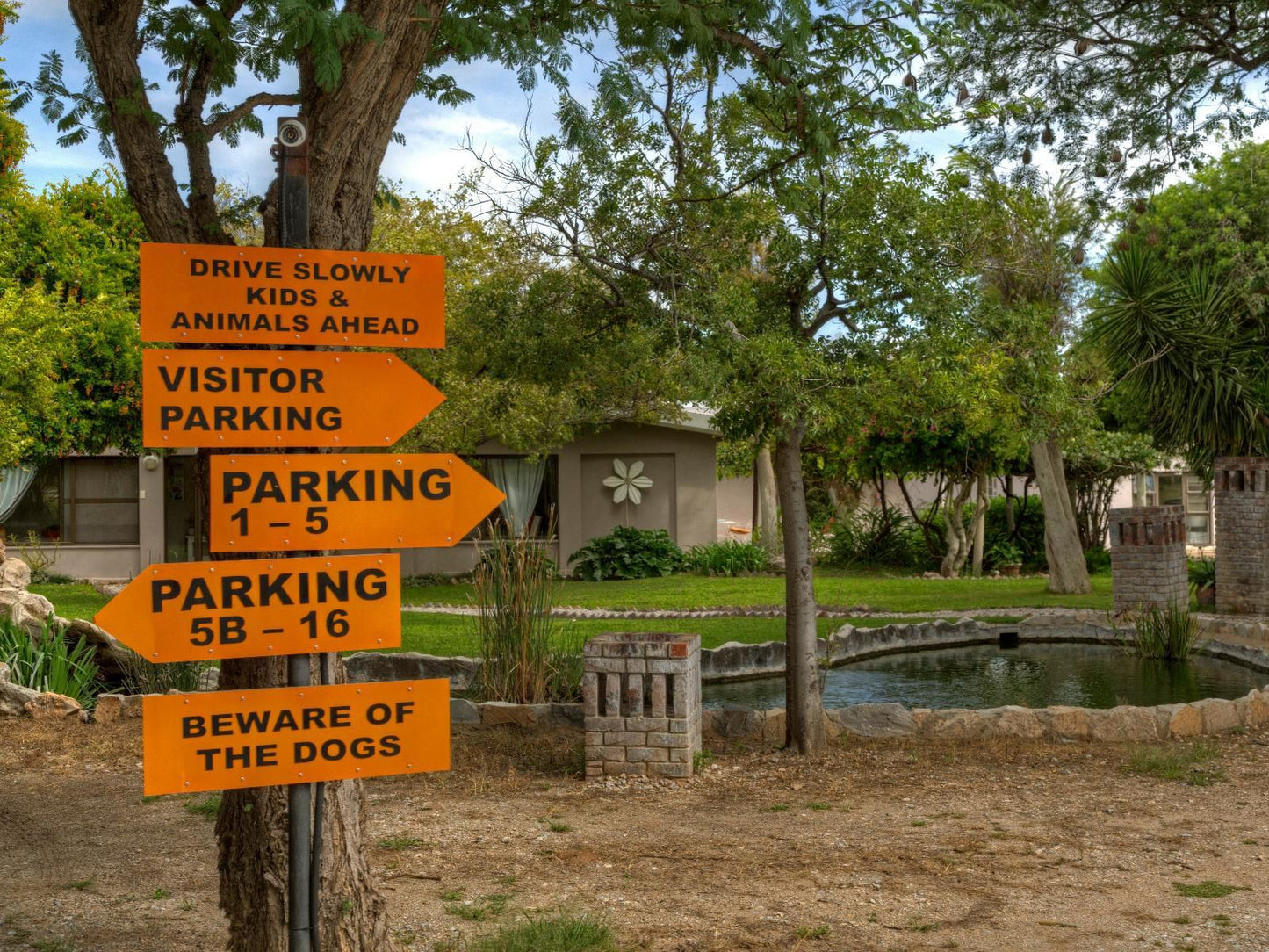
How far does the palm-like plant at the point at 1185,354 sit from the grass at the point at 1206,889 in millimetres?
11775

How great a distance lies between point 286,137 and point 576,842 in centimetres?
365

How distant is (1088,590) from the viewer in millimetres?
17203

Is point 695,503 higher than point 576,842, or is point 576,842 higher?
point 695,503

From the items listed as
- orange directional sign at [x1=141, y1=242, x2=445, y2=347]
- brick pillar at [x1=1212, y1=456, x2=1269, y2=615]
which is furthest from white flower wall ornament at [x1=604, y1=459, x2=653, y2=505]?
orange directional sign at [x1=141, y1=242, x2=445, y2=347]

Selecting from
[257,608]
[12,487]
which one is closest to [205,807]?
[257,608]

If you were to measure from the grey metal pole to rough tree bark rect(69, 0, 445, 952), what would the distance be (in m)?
0.16

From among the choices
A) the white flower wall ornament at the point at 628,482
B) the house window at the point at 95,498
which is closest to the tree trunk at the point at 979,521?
the white flower wall ornament at the point at 628,482

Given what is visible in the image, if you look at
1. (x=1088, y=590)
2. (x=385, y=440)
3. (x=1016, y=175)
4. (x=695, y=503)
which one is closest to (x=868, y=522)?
(x=695, y=503)

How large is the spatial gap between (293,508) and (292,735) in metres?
0.64

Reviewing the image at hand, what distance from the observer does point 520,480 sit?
21.9 meters

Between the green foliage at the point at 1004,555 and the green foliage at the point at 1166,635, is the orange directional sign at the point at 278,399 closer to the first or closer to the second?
the green foliage at the point at 1166,635

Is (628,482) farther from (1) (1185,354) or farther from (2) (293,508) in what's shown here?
(2) (293,508)

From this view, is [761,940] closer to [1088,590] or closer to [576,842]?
[576,842]

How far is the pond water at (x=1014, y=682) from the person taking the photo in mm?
10414
